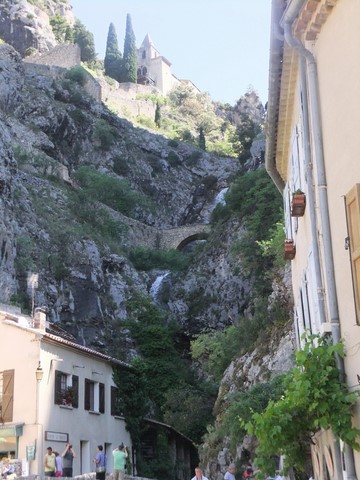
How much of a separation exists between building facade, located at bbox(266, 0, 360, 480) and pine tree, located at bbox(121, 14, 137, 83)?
317 ft

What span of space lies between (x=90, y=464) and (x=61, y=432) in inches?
116

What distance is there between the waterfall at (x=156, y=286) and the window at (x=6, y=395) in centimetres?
2733

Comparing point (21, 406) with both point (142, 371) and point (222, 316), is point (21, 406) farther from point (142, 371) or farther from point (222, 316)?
point (222, 316)

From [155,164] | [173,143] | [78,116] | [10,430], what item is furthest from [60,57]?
[10,430]

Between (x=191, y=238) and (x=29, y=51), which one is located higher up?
(x=29, y=51)

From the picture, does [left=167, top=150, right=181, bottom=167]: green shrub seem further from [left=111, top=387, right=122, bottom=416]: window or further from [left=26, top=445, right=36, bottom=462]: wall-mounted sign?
[left=26, top=445, right=36, bottom=462]: wall-mounted sign

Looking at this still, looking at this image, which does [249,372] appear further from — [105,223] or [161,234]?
[161,234]

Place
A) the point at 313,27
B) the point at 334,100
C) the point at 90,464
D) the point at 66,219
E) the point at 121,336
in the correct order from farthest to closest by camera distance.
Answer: the point at 66,219, the point at 121,336, the point at 90,464, the point at 313,27, the point at 334,100

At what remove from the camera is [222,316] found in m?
46.9

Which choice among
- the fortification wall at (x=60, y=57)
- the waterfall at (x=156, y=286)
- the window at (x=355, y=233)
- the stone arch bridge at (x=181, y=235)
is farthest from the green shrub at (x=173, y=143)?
the window at (x=355, y=233)

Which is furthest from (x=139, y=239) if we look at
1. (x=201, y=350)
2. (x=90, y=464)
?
(x=90, y=464)

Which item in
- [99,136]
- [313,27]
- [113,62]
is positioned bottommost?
[313,27]

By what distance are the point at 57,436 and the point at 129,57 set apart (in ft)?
294

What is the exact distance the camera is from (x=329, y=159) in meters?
9.16
